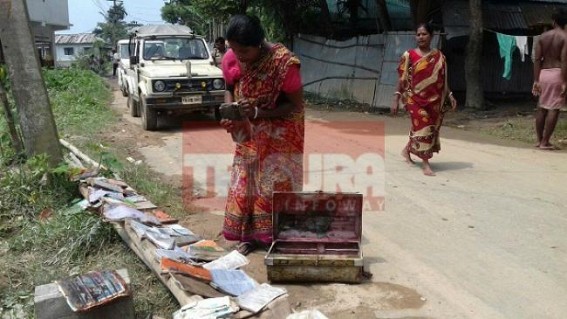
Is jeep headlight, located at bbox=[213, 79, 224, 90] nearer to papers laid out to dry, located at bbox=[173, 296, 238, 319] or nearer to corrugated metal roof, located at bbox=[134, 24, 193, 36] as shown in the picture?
corrugated metal roof, located at bbox=[134, 24, 193, 36]

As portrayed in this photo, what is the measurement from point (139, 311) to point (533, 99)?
1384 cm

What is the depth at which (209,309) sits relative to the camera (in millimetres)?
2709

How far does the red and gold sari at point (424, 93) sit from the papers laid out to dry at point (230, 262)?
3.29 m

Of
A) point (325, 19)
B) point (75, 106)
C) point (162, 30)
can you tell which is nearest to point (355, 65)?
point (325, 19)

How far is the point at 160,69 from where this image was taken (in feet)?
33.7

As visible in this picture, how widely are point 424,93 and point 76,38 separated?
7428 cm

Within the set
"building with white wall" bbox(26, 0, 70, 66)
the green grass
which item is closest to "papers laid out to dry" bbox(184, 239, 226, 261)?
the green grass

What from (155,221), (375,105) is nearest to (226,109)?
(155,221)

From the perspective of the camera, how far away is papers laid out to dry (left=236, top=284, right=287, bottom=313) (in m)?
2.78

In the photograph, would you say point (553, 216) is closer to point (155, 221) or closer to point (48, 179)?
point (155, 221)

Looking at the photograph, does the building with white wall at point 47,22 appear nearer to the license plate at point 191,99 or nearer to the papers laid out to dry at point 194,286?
the license plate at point 191,99

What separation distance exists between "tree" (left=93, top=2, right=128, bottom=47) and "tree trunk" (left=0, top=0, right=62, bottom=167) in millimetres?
52735

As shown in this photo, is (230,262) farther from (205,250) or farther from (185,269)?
(185,269)

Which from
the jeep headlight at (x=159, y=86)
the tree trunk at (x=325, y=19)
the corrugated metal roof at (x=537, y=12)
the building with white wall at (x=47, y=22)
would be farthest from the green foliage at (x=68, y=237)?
the building with white wall at (x=47, y=22)
